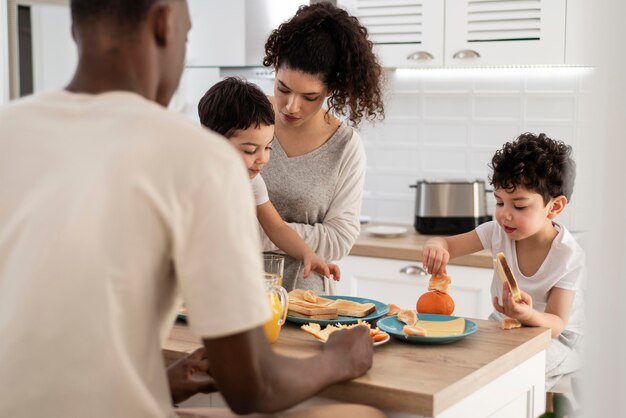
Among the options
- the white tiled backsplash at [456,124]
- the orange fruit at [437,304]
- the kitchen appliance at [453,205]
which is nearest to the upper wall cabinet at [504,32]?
the white tiled backsplash at [456,124]

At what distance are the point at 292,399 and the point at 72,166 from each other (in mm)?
455

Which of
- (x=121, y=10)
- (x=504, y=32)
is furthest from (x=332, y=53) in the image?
(x=121, y=10)

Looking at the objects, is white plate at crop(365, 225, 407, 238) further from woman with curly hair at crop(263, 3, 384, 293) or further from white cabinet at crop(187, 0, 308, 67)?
woman with curly hair at crop(263, 3, 384, 293)

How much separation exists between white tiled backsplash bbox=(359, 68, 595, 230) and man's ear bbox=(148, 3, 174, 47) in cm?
252

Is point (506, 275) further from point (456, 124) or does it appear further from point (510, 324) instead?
point (456, 124)

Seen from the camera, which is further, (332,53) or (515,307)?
(332,53)

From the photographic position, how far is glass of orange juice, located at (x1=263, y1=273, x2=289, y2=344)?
171 cm

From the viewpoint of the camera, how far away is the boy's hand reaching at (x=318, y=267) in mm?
2172

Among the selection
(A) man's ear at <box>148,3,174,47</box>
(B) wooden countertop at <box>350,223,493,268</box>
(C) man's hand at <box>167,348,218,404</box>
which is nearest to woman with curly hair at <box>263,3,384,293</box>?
(B) wooden countertop at <box>350,223,493,268</box>

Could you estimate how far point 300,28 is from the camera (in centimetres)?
243

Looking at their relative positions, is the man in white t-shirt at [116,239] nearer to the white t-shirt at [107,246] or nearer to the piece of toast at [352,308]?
the white t-shirt at [107,246]

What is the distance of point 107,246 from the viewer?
1089 millimetres

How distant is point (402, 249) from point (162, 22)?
2342 mm

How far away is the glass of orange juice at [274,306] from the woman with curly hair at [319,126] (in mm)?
683
